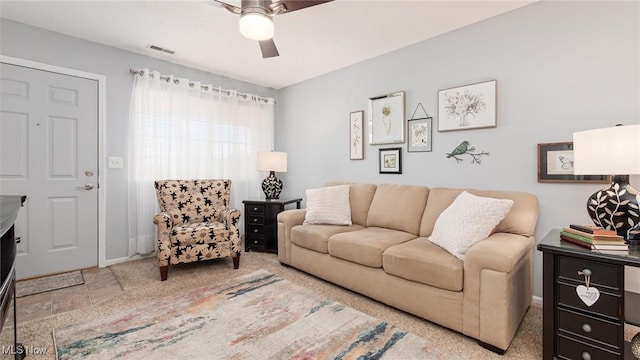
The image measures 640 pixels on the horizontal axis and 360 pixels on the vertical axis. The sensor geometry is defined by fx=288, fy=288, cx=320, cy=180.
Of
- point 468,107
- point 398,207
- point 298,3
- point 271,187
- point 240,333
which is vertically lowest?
point 240,333

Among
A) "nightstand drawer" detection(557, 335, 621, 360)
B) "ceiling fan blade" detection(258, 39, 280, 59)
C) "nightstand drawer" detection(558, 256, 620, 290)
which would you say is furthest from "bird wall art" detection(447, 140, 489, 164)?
"ceiling fan blade" detection(258, 39, 280, 59)

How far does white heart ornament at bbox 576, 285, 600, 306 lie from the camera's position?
1.46 m

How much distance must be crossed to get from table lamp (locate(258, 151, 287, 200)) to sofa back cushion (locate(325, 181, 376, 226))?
1.19 meters

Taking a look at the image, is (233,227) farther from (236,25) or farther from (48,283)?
(236,25)

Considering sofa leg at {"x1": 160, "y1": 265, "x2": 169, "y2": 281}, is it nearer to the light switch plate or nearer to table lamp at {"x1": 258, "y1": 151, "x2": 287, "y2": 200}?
the light switch plate

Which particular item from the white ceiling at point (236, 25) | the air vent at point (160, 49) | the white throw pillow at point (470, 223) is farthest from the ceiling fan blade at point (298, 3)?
the air vent at point (160, 49)

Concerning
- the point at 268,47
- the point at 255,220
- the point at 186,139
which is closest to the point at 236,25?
the point at 268,47

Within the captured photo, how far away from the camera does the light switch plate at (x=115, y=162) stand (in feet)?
10.7

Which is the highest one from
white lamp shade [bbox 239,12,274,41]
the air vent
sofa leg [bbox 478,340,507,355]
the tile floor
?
the air vent

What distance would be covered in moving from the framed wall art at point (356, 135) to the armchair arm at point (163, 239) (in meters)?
2.26

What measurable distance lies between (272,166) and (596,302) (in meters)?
3.35

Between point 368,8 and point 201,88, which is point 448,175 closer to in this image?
point 368,8

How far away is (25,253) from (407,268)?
140 inches

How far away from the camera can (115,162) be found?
3.30 m
